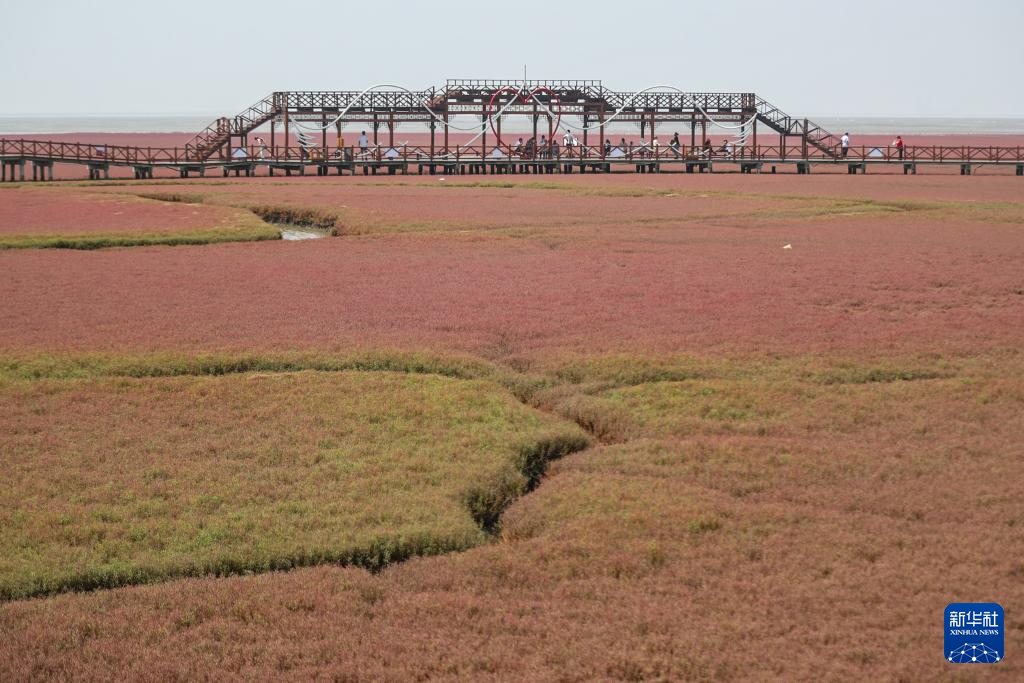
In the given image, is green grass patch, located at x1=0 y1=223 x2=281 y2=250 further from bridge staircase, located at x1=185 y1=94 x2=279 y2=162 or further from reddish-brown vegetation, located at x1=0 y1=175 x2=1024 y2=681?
bridge staircase, located at x1=185 y1=94 x2=279 y2=162

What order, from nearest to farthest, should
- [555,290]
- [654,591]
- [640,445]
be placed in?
[654,591], [640,445], [555,290]

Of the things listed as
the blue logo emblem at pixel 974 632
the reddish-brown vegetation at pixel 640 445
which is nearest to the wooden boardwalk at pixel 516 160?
the reddish-brown vegetation at pixel 640 445

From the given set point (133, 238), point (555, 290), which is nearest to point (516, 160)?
point (133, 238)

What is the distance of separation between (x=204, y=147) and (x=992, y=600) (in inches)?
2314

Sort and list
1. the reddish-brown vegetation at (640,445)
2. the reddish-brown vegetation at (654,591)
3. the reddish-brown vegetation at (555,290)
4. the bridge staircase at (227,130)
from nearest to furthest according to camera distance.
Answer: the reddish-brown vegetation at (654,591) < the reddish-brown vegetation at (640,445) < the reddish-brown vegetation at (555,290) < the bridge staircase at (227,130)

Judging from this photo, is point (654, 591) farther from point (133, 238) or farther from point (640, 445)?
point (133, 238)

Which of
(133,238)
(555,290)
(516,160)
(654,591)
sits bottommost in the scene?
(654,591)

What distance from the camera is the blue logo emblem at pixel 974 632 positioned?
Result: 7691mm

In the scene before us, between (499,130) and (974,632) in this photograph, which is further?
(499,130)

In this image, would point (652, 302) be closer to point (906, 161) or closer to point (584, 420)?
point (584, 420)

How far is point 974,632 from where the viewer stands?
7.95m

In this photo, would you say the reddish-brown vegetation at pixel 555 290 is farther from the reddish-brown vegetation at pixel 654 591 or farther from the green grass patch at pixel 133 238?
the reddish-brown vegetation at pixel 654 591

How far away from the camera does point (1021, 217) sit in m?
36.2

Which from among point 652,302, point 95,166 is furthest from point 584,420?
point 95,166
